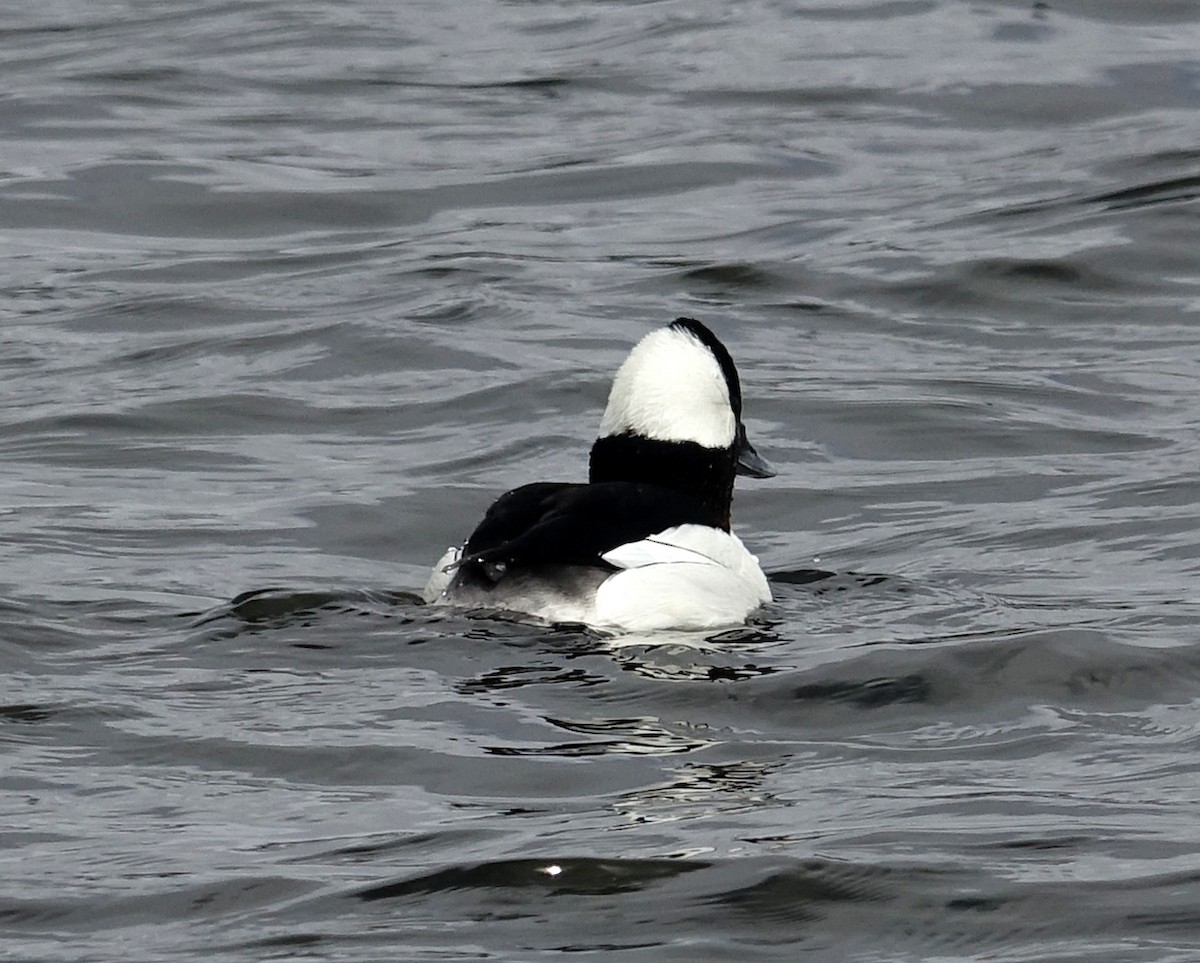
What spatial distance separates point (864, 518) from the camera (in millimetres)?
9406

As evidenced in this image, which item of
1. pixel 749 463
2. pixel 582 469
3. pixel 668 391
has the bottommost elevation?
pixel 582 469

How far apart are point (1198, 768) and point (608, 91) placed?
41.7ft

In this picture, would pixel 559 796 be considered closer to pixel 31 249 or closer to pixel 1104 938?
pixel 1104 938

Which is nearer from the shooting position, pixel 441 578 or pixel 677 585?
pixel 677 585

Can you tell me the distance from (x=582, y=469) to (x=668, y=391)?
240 cm

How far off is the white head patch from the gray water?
2.22 ft

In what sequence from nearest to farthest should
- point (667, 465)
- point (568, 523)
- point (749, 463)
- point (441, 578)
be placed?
point (568, 523) < point (441, 578) < point (667, 465) < point (749, 463)

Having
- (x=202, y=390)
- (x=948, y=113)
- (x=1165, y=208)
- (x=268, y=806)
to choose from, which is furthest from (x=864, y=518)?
(x=948, y=113)

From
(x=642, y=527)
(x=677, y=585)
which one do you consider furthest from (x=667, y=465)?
(x=677, y=585)

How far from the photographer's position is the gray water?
5195 mm

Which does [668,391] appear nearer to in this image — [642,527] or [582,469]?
[642,527]

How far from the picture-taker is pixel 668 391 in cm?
789

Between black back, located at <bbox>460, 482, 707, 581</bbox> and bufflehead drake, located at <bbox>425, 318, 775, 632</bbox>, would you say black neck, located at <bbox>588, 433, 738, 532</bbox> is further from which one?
black back, located at <bbox>460, 482, 707, 581</bbox>

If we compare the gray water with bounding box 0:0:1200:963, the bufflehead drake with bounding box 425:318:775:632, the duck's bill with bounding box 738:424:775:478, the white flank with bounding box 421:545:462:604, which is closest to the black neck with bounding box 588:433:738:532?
the bufflehead drake with bounding box 425:318:775:632
